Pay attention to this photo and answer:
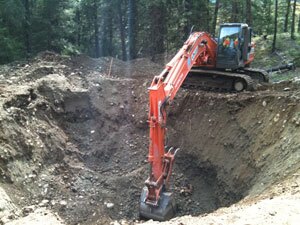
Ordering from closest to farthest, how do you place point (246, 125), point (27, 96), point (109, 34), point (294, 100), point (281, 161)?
point (281, 161) → point (294, 100) → point (246, 125) → point (27, 96) → point (109, 34)

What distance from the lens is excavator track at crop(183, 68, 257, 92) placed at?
11.4 meters

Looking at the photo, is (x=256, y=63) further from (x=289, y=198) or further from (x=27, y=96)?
(x=289, y=198)

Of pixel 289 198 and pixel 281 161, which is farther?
pixel 281 161

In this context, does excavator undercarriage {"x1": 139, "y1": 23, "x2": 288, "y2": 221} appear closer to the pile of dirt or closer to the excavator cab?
the excavator cab

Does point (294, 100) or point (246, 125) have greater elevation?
point (294, 100)

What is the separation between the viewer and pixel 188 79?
12.5 metres

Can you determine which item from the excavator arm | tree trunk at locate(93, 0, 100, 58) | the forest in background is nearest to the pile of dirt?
the excavator arm

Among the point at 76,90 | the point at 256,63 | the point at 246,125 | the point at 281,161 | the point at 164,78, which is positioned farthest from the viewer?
the point at 256,63

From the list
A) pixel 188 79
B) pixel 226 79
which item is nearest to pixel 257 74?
pixel 226 79

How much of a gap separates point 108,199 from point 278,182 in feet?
12.6

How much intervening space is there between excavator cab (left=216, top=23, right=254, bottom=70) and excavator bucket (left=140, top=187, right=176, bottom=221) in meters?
5.42

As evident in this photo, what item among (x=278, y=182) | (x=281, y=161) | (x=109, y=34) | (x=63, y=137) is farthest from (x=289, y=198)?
(x=109, y=34)

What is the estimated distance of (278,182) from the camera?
686 cm

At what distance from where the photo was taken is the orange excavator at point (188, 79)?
7.51m
